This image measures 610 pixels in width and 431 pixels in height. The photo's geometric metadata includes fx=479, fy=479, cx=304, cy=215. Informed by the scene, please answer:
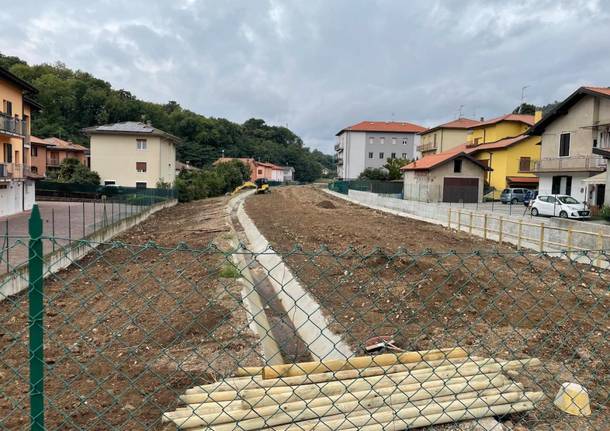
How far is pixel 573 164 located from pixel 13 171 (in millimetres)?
37018

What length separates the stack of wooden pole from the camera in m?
4.23

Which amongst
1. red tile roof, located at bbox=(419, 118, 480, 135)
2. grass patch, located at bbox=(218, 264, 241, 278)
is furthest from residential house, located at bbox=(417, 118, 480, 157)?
grass patch, located at bbox=(218, 264, 241, 278)

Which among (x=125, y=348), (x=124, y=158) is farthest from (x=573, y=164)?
(x=124, y=158)

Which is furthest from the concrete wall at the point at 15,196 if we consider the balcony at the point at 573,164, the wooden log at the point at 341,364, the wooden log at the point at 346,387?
the balcony at the point at 573,164

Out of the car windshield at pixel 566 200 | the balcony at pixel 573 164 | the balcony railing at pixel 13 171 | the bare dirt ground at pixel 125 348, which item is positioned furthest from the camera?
the balcony at pixel 573 164

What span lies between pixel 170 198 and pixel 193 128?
2449 inches

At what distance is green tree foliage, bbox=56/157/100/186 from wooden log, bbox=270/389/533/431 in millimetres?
49308

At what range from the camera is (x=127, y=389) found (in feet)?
20.0

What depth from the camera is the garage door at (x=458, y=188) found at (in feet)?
148

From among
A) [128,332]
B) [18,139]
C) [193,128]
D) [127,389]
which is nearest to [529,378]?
[127,389]

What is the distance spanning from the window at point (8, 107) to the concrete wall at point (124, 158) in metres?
20.9

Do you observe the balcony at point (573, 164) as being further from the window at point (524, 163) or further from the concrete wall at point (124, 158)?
the concrete wall at point (124, 158)

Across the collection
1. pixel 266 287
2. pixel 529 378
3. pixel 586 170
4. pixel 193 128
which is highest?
pixel 193 128

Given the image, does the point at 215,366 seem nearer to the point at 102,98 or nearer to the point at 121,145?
the point at 121,145
